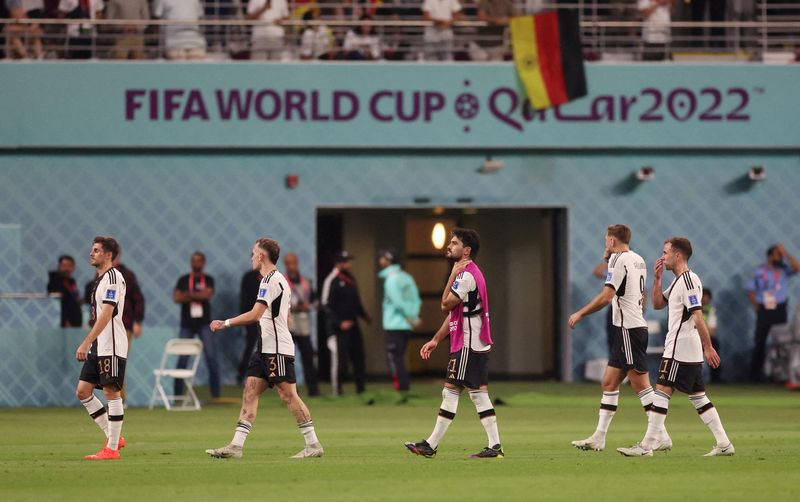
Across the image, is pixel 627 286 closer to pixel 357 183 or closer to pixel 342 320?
pixel 342 320

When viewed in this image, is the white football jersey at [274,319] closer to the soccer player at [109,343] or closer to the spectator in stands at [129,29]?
the soccer player at [109,343]

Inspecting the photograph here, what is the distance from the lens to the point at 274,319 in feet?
40.4

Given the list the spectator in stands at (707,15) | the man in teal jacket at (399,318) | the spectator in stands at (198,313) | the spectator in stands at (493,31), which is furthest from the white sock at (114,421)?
the spectator in stands at (707,15)

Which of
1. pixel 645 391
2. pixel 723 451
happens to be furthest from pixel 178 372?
pixel 723 451

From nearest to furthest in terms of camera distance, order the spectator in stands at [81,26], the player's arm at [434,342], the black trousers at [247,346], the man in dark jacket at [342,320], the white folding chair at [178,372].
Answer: the player's arm at [434,342]
the white folding chair at [178,372]
the man in dark jacket at [342,320]
the black trousers at [247,346]
the spectator in stands at [81,26]

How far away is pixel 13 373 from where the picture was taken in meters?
20.2

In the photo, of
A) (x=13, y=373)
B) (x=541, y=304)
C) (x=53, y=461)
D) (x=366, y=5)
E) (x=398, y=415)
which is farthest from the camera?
(x=541, y=304)

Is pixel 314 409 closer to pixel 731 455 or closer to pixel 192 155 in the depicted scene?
pixel 192 155

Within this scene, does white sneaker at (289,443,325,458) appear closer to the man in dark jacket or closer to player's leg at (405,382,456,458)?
player's leg at (405,382,456,458)

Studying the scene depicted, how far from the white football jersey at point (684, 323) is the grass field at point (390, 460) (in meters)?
0.88

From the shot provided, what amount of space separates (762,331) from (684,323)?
12596mm

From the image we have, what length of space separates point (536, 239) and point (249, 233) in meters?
5.79

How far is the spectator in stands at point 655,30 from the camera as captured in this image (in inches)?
992

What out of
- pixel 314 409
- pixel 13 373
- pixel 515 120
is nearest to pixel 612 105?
pixel 515 120
